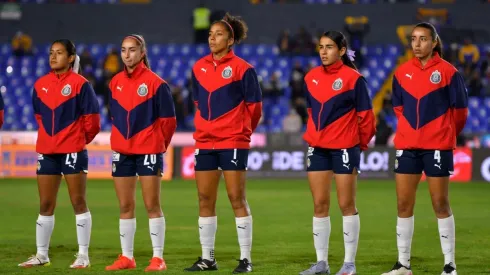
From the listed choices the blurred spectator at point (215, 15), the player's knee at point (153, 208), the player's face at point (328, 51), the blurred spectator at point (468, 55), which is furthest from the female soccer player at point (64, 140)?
the blurred spectator at point (468, 55)

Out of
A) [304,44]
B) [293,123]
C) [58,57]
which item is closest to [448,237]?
[58,57]

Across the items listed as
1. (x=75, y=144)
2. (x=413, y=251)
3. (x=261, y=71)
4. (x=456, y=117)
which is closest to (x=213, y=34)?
(x=75, y=144)

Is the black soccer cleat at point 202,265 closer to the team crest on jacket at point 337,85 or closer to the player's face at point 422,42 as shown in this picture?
the team crest on jacket at point 337,85

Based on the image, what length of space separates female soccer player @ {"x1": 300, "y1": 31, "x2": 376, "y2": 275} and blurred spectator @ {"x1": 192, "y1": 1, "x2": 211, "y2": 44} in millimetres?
20977

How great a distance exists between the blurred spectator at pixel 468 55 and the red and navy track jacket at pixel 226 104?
20.8 meters

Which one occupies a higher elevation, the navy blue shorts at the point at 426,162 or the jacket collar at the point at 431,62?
the jacket collar at the point at 431,62

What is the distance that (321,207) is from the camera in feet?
29.9

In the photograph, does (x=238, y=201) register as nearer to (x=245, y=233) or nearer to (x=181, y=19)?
(x=245, y=233)

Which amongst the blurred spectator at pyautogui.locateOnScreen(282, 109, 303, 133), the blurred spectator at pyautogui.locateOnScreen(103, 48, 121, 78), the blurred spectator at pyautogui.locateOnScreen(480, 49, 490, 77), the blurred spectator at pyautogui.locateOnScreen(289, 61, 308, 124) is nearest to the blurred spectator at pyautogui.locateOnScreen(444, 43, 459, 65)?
the blurred spectator at pyautogui.locateOnScreen(480, 49, 490, 77)

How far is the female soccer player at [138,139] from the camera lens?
9.43 m

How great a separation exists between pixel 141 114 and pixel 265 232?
4.44m

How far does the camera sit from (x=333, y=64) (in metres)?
9.18

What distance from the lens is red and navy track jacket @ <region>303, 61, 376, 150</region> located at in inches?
357

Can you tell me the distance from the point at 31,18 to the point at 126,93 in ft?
74.1
